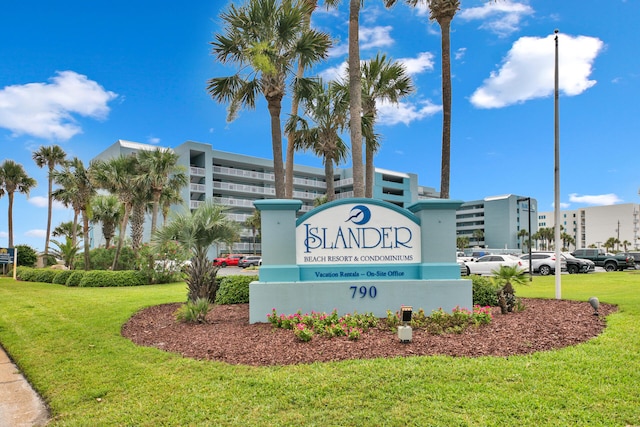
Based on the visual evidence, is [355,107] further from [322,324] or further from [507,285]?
[322,324]

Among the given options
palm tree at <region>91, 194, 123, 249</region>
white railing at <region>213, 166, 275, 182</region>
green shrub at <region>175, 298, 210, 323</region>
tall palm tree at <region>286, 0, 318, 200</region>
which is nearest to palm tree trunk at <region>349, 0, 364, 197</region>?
tall palm tree at <region>286, 0, 318, 200</region>

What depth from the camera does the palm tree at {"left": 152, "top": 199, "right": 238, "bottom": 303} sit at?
1006 cm

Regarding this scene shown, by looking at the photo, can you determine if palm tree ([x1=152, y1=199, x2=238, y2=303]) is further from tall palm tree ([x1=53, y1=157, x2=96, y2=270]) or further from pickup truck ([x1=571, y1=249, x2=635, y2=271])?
pickup truck ([x1=571, y1=249, x2=635, y2=271])

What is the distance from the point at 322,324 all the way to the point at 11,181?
45.1m

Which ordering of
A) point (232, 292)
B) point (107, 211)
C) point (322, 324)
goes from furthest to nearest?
point (107, 211) < point (232, 292) < point (322, 324)

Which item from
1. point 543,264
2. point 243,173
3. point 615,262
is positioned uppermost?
point 243,173

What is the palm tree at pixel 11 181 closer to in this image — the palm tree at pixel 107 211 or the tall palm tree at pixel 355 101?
the palm tree at pixel 107 211

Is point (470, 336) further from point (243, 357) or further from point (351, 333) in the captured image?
point (243, 357)

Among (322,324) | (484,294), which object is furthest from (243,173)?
(322,324)

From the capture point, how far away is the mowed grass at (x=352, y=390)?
13.0 ft

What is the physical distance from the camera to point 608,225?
10938 centimetres

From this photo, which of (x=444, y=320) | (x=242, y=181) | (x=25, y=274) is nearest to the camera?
(x=444, y=320)

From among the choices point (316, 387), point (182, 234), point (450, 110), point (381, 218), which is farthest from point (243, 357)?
point (450, 110)

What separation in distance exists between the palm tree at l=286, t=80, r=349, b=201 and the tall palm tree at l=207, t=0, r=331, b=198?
3.57 feet
